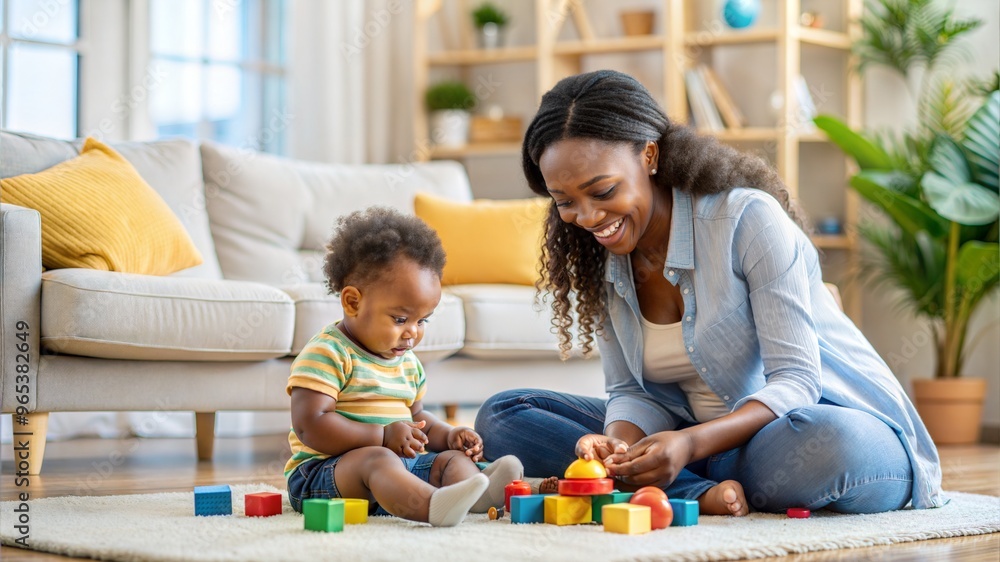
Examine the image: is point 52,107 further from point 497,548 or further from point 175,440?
point 497,548

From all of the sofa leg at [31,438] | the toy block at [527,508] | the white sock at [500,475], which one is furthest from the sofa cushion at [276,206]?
the toy block at [527,508]

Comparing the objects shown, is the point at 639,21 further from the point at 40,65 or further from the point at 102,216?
the point at 102,216

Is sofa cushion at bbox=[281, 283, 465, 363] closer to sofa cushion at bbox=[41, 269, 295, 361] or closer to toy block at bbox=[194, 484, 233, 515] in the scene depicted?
sofa cushion at bbox=[41, 269, 295, 361]

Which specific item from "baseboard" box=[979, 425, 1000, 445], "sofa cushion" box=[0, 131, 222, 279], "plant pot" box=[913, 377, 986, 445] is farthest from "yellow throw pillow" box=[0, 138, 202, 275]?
"baseboard" box=[979, 425, 1000, 445]

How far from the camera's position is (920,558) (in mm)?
1427

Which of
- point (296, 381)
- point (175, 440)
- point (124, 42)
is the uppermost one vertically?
point (124, 42)

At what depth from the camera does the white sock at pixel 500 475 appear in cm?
167

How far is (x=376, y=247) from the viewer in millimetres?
1674

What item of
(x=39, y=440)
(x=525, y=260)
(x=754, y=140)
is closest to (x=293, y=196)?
(x=525, y=260)

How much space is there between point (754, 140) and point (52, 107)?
8.42 ft

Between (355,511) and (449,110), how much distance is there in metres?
3.31

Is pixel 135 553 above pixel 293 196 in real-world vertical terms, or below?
below

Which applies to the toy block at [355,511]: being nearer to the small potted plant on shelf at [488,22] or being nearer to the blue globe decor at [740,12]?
the blue globe decor at [740,12]

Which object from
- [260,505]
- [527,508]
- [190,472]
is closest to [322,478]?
[260,505]
